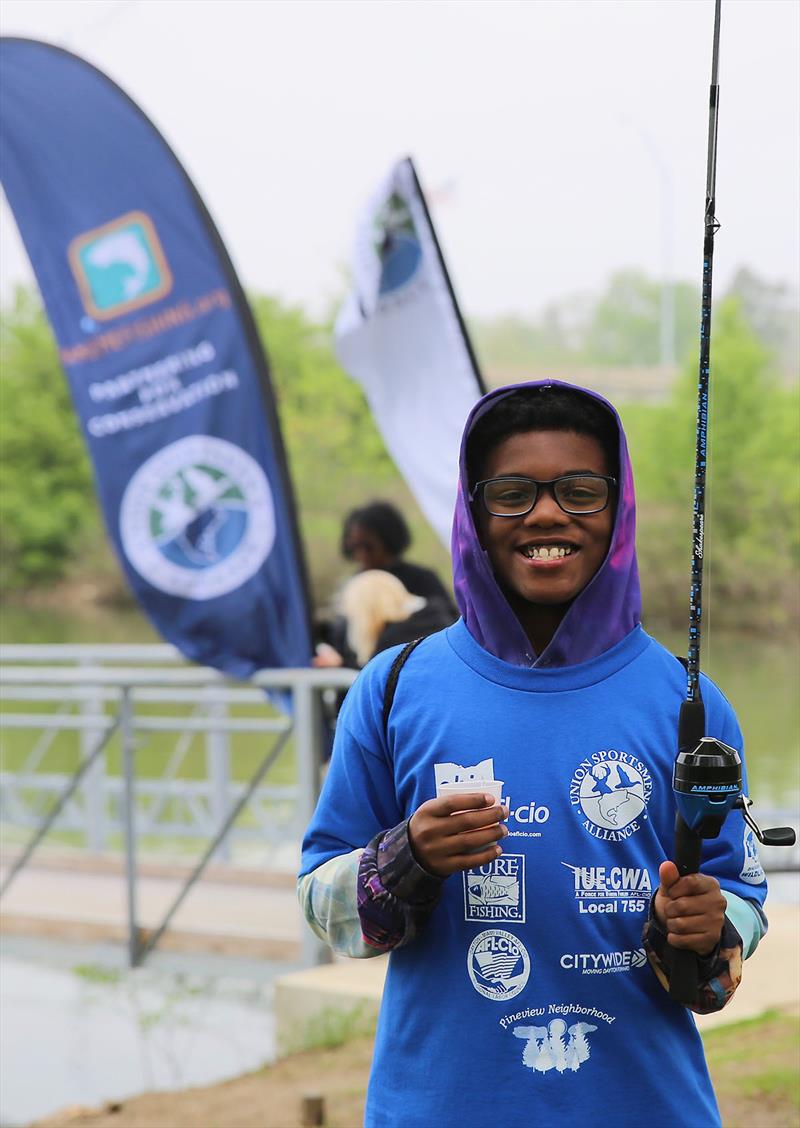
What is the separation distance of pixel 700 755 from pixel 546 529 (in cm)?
30

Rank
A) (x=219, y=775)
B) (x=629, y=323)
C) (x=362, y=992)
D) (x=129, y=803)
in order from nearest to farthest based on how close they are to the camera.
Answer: (x=362, y=992), (x=129, y=803), (x=219, y=775), (x=629, y=323)

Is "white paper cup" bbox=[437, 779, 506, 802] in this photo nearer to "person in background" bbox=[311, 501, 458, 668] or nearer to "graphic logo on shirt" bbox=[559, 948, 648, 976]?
"graphic logo on shirt" bbox=[559, 948, 648, 976]

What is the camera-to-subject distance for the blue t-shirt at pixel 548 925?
4.96ft

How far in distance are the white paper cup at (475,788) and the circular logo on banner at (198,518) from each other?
4.21 m

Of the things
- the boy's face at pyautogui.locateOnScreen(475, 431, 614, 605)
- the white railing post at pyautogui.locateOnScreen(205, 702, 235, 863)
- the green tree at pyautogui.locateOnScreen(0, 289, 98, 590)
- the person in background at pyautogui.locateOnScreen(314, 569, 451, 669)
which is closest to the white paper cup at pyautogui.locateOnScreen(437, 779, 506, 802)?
the boy's face at pyautogui.locateOnScreen(475, 431, 614, 605)

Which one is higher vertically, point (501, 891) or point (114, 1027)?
point (501, 891)

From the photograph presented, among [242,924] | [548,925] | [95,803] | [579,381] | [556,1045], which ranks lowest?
[579,381]

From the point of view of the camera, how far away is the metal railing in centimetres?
472

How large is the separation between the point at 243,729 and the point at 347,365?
4.86 feet

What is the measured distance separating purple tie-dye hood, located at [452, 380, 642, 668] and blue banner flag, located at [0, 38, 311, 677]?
3.97 m

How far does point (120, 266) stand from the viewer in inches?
229

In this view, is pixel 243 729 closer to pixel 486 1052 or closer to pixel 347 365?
pixel 347 365

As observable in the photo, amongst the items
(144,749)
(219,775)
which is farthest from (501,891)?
(219,775)

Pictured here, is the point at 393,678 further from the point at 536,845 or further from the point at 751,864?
the point at 751,864
